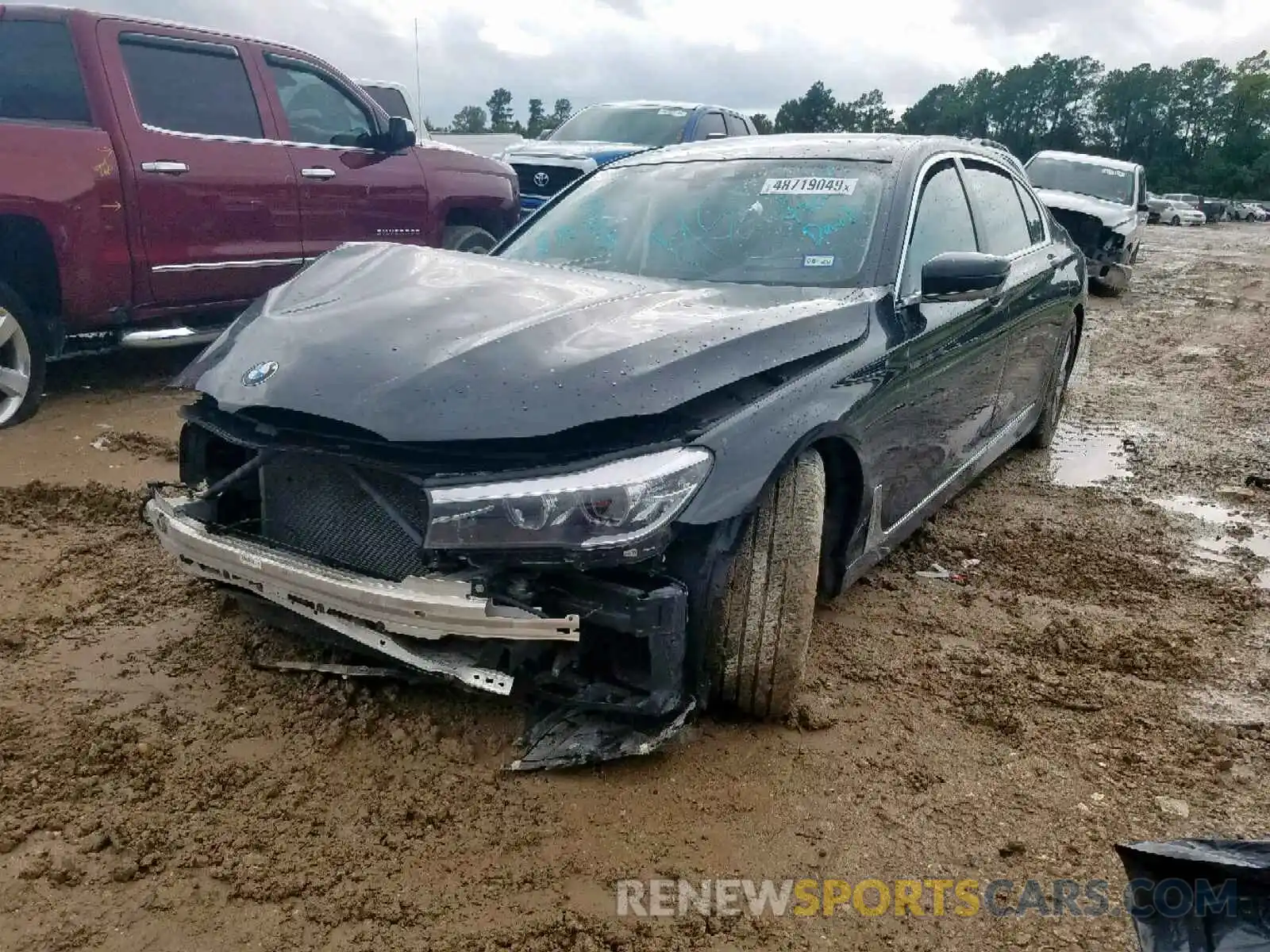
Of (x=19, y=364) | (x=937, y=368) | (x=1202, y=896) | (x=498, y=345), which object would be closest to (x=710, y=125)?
(x=19, y=364)

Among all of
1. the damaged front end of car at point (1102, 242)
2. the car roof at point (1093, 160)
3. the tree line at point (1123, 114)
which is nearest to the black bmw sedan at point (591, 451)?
the damaged front end of car at point (1102, 242)

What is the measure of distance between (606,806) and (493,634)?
1.72 ft

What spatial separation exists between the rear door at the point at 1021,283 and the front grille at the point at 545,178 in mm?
5586

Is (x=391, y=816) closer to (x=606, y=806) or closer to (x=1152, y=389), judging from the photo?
(x=606, y=806)

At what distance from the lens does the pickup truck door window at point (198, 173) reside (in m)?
5.36

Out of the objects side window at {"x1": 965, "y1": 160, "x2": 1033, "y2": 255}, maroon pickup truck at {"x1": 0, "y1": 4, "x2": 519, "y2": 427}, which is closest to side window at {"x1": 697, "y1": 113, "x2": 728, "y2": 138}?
maroon pickup truck at {"x1": 0, "y1": 4, "x2": 519, "y2": 427}

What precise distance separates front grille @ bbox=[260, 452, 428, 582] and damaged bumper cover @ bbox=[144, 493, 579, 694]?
3.4 inches

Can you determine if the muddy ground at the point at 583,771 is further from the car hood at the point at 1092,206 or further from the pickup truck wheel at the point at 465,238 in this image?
the car hood at the point at 1092,206

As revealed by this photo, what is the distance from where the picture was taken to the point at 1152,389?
7.86m

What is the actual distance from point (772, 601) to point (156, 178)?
430cm

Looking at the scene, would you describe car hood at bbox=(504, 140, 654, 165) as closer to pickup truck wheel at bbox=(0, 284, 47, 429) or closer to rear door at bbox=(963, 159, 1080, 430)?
rear door at bbox=(963, 159, 1080, 430)

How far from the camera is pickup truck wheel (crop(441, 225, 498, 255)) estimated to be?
720cm

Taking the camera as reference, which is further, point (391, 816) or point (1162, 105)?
point (1162, 105)

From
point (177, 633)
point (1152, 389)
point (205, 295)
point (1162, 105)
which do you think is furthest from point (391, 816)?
point (1162, 105)
